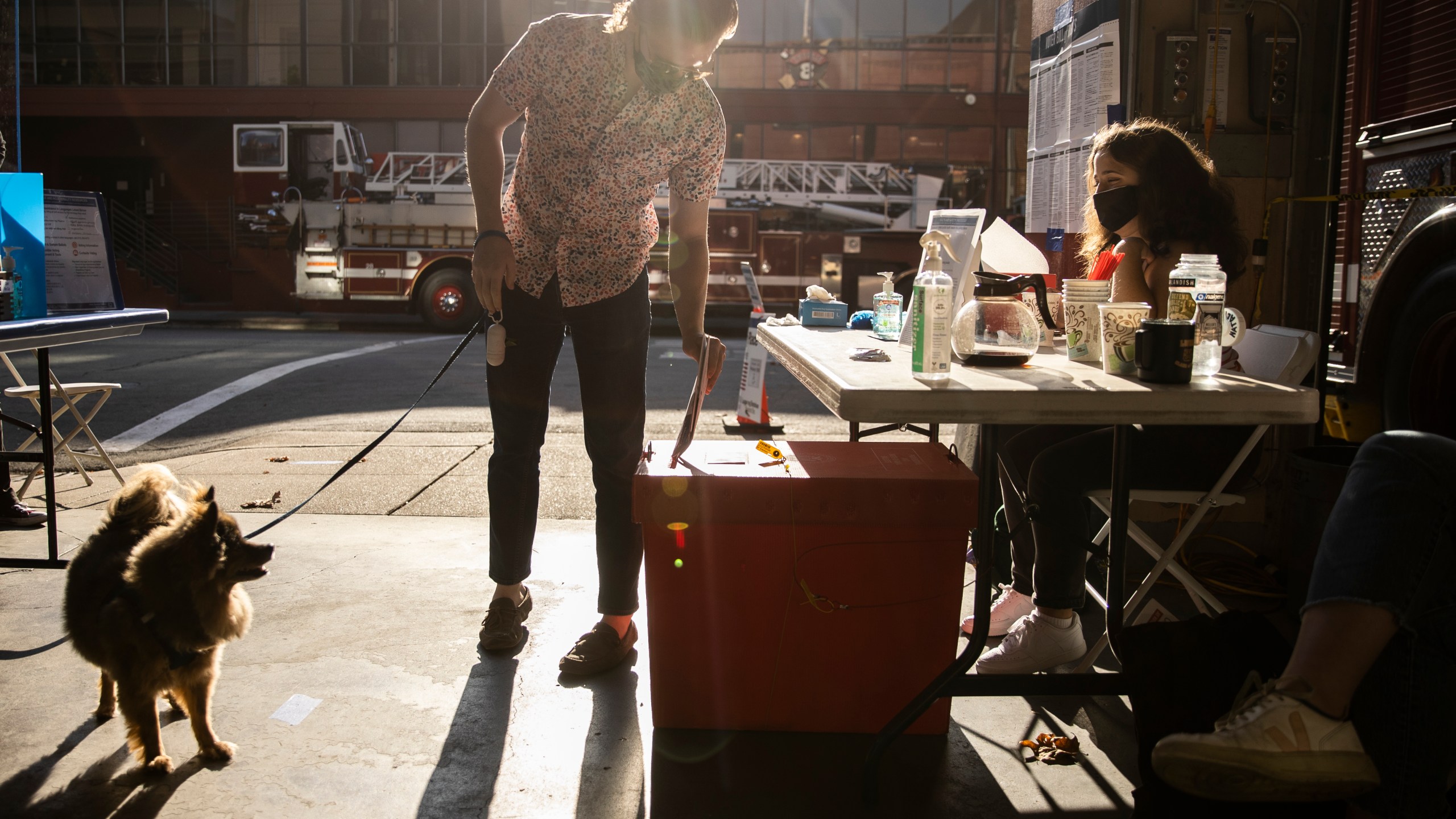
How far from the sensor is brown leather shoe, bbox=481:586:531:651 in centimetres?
282

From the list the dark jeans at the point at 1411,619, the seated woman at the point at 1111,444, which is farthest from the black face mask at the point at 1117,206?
the dark jeans at the point at 1411,619

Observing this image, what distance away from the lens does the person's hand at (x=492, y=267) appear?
2.58 metres

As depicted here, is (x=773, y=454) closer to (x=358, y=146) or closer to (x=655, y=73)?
(x=655, y=73)

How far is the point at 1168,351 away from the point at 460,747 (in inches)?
67.5

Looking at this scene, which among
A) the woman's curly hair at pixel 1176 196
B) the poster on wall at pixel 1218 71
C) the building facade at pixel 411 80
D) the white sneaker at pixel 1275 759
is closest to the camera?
the white sneaker at pixel 1275 759

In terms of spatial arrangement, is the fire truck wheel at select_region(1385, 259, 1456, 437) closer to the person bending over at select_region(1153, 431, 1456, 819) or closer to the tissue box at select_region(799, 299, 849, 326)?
the tissue box at select_region(799, 299, 849, 326)

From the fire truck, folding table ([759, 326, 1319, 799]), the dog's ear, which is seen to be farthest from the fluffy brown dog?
the fire truck

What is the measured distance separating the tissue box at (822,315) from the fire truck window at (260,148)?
45.0ft

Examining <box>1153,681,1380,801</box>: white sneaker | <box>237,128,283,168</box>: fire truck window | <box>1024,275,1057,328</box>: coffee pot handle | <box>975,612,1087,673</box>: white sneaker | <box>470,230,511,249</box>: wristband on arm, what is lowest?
<box>975,612,1087,673</box>: white sneaker

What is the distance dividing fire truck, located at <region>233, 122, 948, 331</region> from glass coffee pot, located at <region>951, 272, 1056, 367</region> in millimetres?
11489

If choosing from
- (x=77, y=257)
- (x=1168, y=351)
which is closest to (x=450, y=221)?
(x=77, y=257)

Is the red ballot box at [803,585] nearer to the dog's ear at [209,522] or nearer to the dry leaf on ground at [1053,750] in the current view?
the dry leaf on ground at [1053,750]

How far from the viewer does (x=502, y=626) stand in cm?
284

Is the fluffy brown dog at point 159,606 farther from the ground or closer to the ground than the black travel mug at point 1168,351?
closer to the ground
